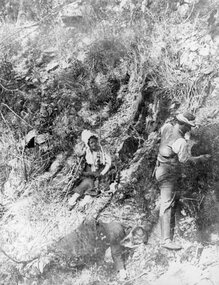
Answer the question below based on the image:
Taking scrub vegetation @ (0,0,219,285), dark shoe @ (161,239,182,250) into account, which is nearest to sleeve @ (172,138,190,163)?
scrub vegetation @ (0,0,219,285)

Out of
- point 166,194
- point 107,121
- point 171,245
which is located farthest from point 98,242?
point 107,121

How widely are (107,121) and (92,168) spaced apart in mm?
763

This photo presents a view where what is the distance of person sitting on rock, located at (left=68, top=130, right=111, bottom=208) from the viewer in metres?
6.22

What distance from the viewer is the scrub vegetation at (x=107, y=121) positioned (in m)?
A: 5.62

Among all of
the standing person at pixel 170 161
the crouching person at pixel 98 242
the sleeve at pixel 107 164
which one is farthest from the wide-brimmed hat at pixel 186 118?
the crouching person at pixel 98 242

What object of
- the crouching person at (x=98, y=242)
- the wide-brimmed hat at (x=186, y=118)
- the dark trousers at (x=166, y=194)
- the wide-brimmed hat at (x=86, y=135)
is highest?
the wide-brimmed hat at (x=186, y=118)

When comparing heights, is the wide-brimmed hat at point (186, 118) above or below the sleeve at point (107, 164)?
above

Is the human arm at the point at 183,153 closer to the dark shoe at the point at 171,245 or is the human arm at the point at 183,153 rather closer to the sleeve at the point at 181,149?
the sleeve at the point at 181,149

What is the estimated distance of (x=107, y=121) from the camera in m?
6.59

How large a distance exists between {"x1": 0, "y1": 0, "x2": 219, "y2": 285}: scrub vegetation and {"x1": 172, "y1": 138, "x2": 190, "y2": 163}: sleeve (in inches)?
6.3

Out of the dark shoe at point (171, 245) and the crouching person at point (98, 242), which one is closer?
the dark shoe at point (171, 245)

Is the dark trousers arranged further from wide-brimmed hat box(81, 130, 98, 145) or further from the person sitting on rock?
wide-brimmed hat box(81, 130, 98, 145)

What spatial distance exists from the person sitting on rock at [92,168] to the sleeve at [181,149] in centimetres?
104

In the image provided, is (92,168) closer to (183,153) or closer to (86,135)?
(86,135)
